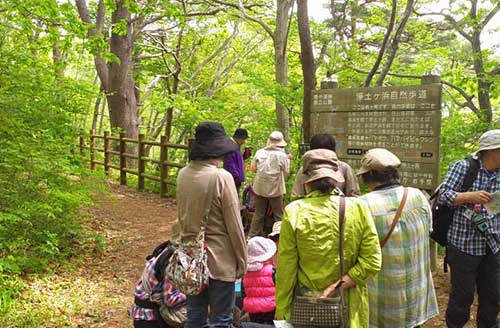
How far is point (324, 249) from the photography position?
80.8 inches

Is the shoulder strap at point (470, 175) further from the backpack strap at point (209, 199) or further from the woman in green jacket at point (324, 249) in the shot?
the backpack strap at point (209, 199)

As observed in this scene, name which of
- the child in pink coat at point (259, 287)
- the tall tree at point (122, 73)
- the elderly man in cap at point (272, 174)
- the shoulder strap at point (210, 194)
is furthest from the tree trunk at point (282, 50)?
the shoulder strap at point (210, 194)

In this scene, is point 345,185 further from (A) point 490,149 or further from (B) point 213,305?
(B) point 213,305

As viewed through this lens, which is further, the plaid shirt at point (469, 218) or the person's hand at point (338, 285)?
the plaid shirt at point (469, 218)

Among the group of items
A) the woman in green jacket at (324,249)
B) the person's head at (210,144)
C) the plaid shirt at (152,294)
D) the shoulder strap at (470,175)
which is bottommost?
the plaid shirt at (152,294)

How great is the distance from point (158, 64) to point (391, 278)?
48.4 ft

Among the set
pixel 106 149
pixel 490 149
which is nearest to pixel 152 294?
pixel 490 149

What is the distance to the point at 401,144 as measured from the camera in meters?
4.62

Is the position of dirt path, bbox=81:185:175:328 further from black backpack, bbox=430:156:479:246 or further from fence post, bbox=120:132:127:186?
black backpack, bbox=430:156:479:246

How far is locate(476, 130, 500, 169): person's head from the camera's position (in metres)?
2.71

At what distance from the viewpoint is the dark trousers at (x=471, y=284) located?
284 centimetres

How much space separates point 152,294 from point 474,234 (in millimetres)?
2212

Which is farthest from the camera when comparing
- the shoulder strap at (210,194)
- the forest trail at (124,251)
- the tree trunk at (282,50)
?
the tree trunk at (282,50)

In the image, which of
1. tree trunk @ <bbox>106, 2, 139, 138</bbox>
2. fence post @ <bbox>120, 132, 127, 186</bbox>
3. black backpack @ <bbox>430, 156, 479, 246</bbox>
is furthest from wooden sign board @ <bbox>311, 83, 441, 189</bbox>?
tree trunk @ <bbox>106, 2, 139, 138</bbox>
